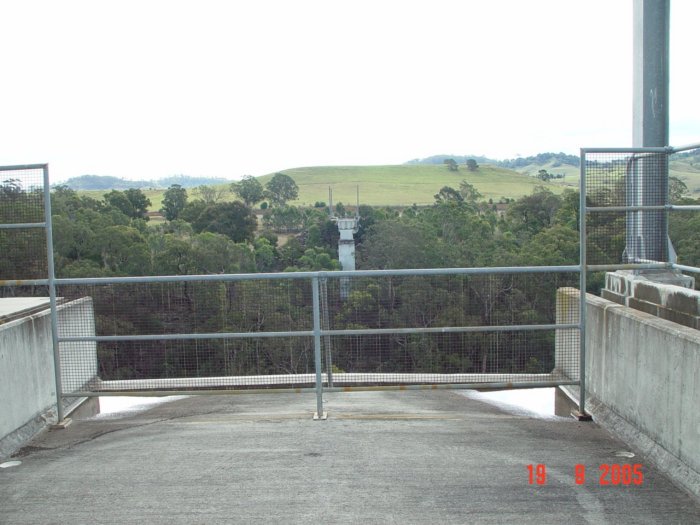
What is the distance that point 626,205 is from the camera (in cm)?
692

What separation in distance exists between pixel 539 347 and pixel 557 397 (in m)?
0.93

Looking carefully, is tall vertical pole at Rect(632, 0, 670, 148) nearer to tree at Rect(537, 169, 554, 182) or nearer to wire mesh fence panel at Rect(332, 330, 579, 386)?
wire mesh fence panel at Rect(332, 330, 579, 386)

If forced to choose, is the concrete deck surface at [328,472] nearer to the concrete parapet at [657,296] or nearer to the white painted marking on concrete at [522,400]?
the white painted marking on concrete at [522,400]

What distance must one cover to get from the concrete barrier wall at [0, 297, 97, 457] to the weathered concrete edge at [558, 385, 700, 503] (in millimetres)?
5218

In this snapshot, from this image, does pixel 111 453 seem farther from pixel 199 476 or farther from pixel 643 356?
pixel 643 356

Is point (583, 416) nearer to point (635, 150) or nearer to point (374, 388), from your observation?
point (374, 388)

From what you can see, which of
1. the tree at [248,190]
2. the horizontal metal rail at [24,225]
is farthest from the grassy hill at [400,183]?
the horizontal metal rail at [24,225]

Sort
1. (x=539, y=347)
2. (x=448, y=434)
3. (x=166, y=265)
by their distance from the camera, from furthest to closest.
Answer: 1. (x=166, y=265)
2. (x=539, y=347)
3. (x=448, y=434)

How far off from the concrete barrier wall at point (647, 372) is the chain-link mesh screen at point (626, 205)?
574mm

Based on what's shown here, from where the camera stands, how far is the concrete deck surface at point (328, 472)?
482cm

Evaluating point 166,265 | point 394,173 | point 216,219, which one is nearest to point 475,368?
point 166,265

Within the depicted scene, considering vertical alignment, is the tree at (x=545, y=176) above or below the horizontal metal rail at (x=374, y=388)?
above

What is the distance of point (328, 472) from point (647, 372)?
276cm

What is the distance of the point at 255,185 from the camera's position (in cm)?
13175
